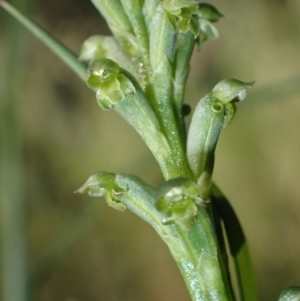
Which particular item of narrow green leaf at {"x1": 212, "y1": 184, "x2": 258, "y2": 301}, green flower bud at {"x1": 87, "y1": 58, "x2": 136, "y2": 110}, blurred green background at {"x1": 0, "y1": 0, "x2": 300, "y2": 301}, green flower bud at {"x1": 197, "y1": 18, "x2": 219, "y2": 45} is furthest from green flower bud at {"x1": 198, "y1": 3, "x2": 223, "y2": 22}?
blurred green background at {"x1": 0, "y1": 0, "x2": 300, "y2": 301}

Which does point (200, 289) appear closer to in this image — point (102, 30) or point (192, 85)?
point (192, 85)

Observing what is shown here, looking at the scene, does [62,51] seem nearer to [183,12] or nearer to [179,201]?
[183,12]

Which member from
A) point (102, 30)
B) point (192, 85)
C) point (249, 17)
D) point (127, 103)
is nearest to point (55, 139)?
point (102, 30)

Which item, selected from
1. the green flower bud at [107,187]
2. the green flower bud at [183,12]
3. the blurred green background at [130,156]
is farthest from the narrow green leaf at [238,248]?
the blurred green background at [130,156]

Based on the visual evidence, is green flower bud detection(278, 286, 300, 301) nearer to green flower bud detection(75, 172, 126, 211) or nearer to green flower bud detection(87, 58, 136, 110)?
green flower bud detection(75, 172, 126, 211)

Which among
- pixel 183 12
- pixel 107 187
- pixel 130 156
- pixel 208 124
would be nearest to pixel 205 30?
pixel 183 12

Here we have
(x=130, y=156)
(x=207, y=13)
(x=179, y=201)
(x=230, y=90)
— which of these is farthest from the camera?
(x=130, y=156)
